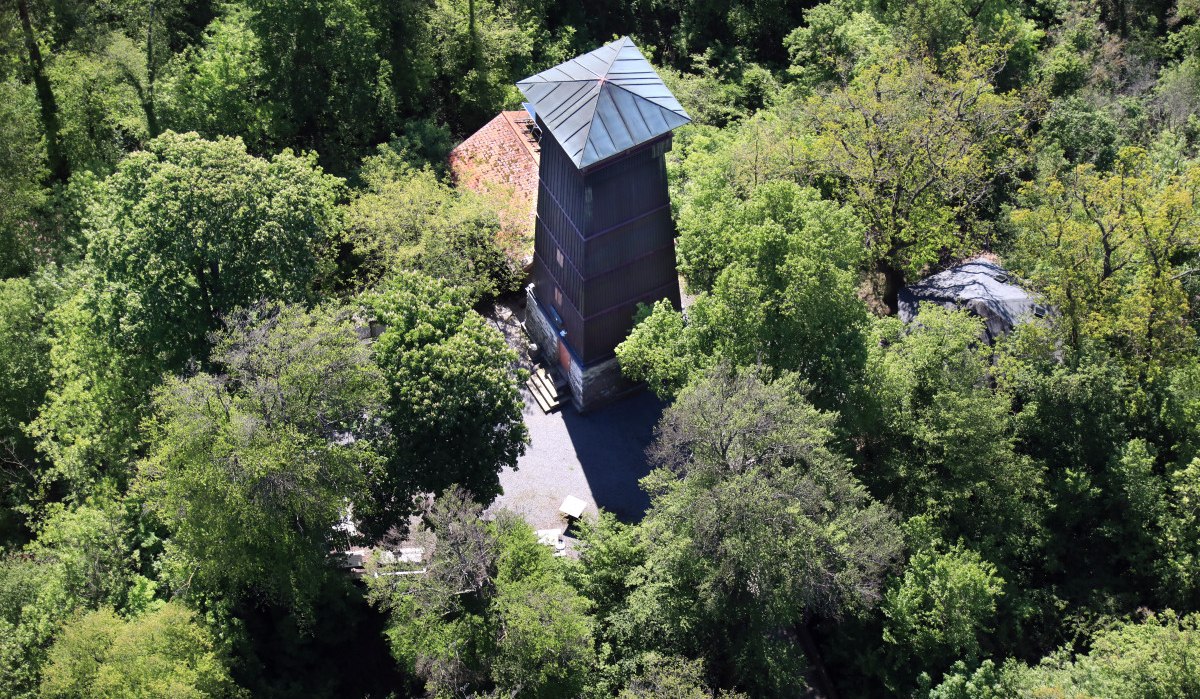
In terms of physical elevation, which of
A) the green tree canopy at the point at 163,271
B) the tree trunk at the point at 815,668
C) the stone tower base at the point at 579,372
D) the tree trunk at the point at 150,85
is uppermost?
the tree trunk at the point at 150,85

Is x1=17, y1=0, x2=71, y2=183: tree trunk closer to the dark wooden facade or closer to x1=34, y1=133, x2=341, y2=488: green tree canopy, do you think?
x1=34, y1=133, x2=341, y2=488: green tree canopy

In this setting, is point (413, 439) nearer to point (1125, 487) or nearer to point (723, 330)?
point (723, 330)

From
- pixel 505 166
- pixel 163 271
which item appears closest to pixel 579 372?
pixel 505 166

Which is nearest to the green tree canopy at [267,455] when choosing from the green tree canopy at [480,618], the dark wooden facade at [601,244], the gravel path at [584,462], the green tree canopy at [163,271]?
the green tree canopy at [163,271]

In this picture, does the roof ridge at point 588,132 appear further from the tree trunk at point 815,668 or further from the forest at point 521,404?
the tree trunk at point 815,668

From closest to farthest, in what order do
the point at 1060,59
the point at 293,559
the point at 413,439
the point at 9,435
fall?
the point at 293,559 < the point at 413,439 < the point at 9,435 < the point at 1060,59

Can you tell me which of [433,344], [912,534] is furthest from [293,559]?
[912,534]
